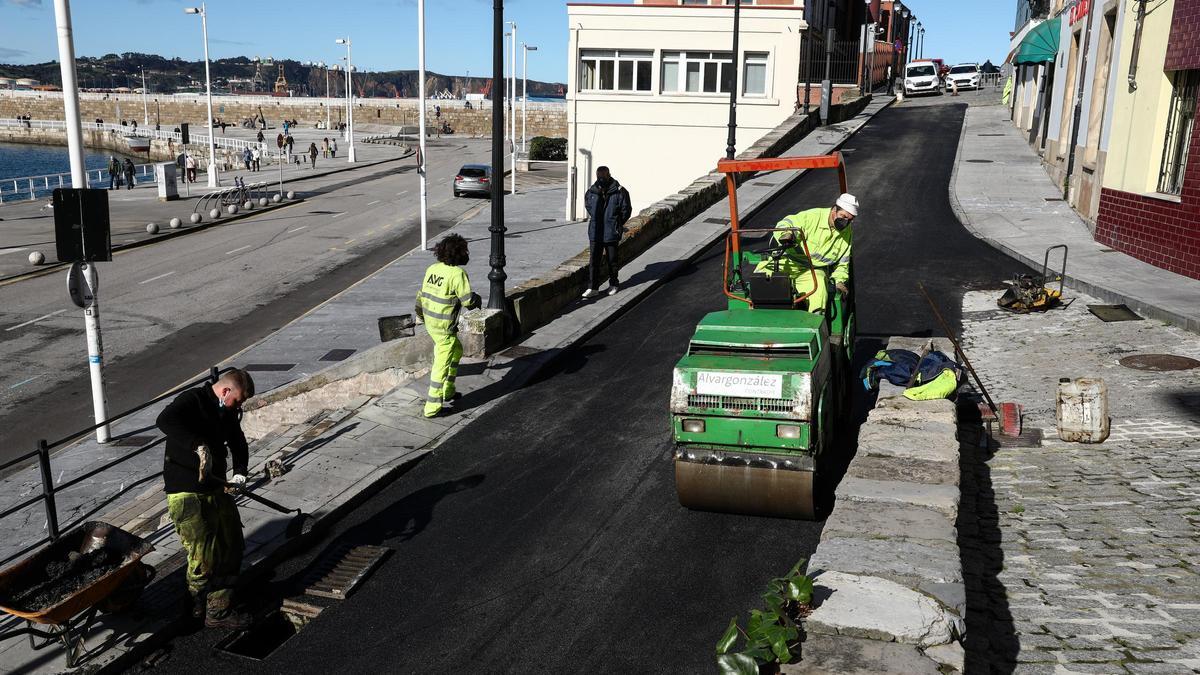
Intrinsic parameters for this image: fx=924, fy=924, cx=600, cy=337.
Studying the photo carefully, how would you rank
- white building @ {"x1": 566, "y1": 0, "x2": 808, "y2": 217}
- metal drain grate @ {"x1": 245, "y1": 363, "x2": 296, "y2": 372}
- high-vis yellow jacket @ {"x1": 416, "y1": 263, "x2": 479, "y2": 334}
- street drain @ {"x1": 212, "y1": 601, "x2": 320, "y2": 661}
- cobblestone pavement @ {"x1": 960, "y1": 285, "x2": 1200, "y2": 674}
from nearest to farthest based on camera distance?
cobblestone pavement @ {"x1": 960, "y1": 285, "x2": 1200, "y2": 674} < street drain @ {"x1": 212, "y1": 601, "x2": 320, "y2": 661} < high-vis yellow jacket @ {"x1": 416, "y1": 263, "x2": 479, "y2": 334} < metal drain grate @ {"x1": 245, "y1": 363, "x2": 296, "y2": 372} < white building @ {"x1": 566, "y1": 0, "x2": 808, "y2": 217}

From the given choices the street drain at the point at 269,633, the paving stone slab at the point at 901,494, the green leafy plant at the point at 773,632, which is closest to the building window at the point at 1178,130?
the paving stone slab at the point at 901,494

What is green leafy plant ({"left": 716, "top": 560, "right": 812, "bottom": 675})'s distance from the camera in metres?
4.66

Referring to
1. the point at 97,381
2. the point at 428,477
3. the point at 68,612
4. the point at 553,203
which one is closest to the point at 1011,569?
the point at 428,477

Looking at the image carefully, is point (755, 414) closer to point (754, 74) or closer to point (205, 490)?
point (205, 490)

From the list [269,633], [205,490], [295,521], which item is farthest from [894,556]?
[295,521]

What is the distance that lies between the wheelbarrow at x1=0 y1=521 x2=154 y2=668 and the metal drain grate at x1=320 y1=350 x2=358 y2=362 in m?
12.6

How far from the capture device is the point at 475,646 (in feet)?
20.8

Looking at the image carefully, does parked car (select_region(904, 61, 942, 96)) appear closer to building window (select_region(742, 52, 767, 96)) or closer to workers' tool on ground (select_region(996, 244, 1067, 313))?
building window (select_region(742, 52, 767, 96))

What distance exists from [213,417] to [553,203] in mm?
41374

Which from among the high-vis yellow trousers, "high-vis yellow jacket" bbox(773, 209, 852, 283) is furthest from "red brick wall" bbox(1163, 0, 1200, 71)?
the high-vis yellow trousers

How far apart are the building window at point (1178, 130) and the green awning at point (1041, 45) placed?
43.7 ft

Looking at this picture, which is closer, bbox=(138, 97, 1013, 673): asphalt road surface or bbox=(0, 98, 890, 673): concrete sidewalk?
bbox=(138, 97, 1013, 673): asphalt road surface

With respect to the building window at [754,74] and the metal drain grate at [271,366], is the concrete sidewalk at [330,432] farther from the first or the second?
the building window at [754,74]

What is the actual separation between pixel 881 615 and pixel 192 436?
472cm
